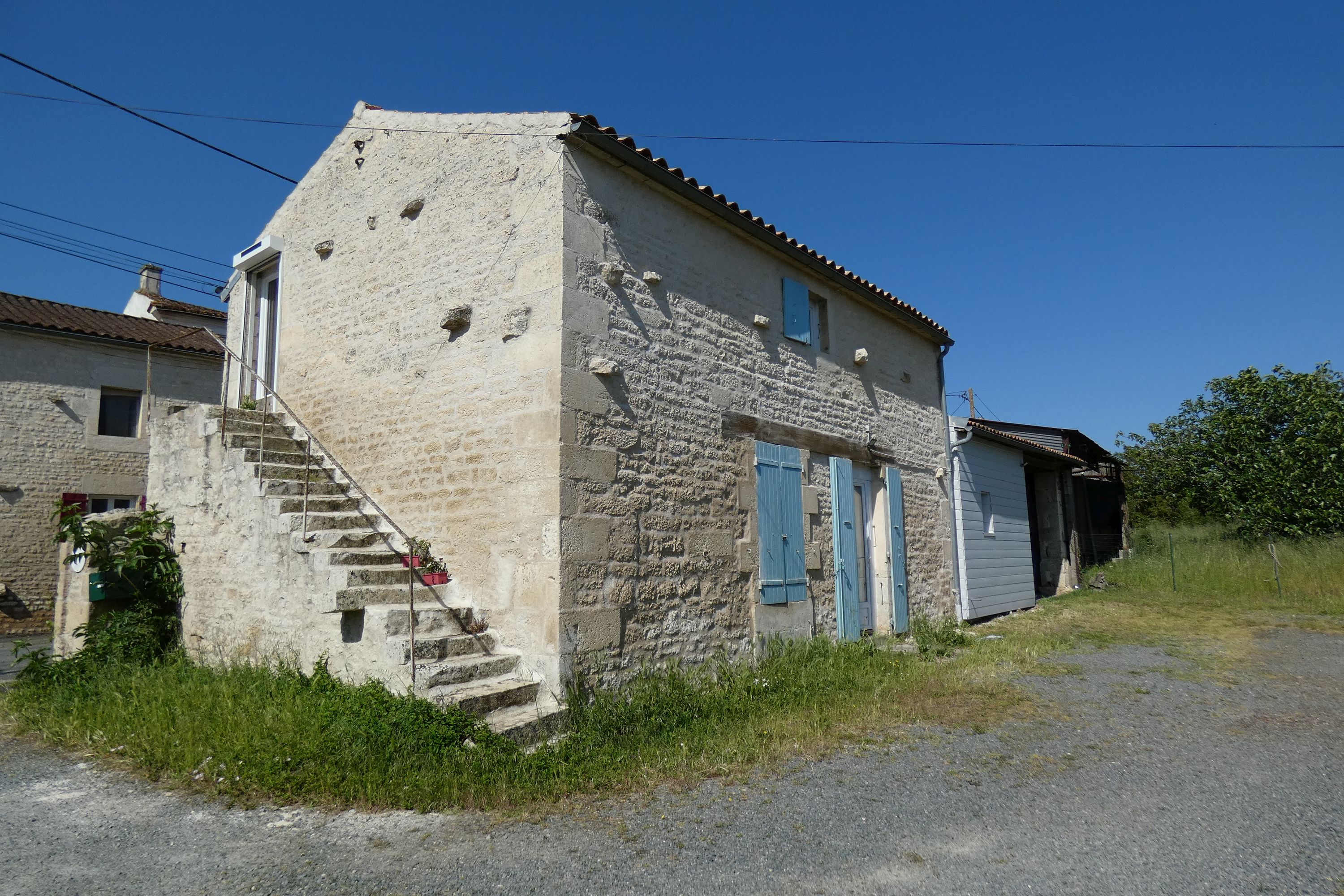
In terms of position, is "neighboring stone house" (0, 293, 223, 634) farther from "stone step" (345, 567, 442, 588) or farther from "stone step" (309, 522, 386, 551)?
"stone step" (345, 567, 442, 588)

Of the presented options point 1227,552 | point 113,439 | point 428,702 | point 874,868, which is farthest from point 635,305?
point 1227,552

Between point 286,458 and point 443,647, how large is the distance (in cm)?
310

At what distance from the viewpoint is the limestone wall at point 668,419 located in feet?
20.4

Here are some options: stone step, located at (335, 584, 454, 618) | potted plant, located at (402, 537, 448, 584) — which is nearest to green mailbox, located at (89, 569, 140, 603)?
potted plant, located at (402, 537, 448, 584)

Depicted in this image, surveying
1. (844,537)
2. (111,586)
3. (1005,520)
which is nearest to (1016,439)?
(1005,520)

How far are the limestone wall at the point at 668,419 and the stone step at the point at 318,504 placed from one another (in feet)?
7.68

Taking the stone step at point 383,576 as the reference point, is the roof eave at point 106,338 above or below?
above

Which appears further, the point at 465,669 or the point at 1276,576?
the point at 1276,576

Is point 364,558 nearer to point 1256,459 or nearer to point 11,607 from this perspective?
point 11,607

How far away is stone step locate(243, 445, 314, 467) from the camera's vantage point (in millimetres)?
7129

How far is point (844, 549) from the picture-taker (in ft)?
30.0

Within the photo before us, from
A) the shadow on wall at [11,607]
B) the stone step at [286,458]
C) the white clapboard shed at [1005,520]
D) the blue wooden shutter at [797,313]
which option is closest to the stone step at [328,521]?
the stone step at [286,458]

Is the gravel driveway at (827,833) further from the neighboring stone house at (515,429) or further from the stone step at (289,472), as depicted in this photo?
the stone step at (289,472)

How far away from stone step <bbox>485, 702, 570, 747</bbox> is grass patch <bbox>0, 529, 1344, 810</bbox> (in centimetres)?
13
